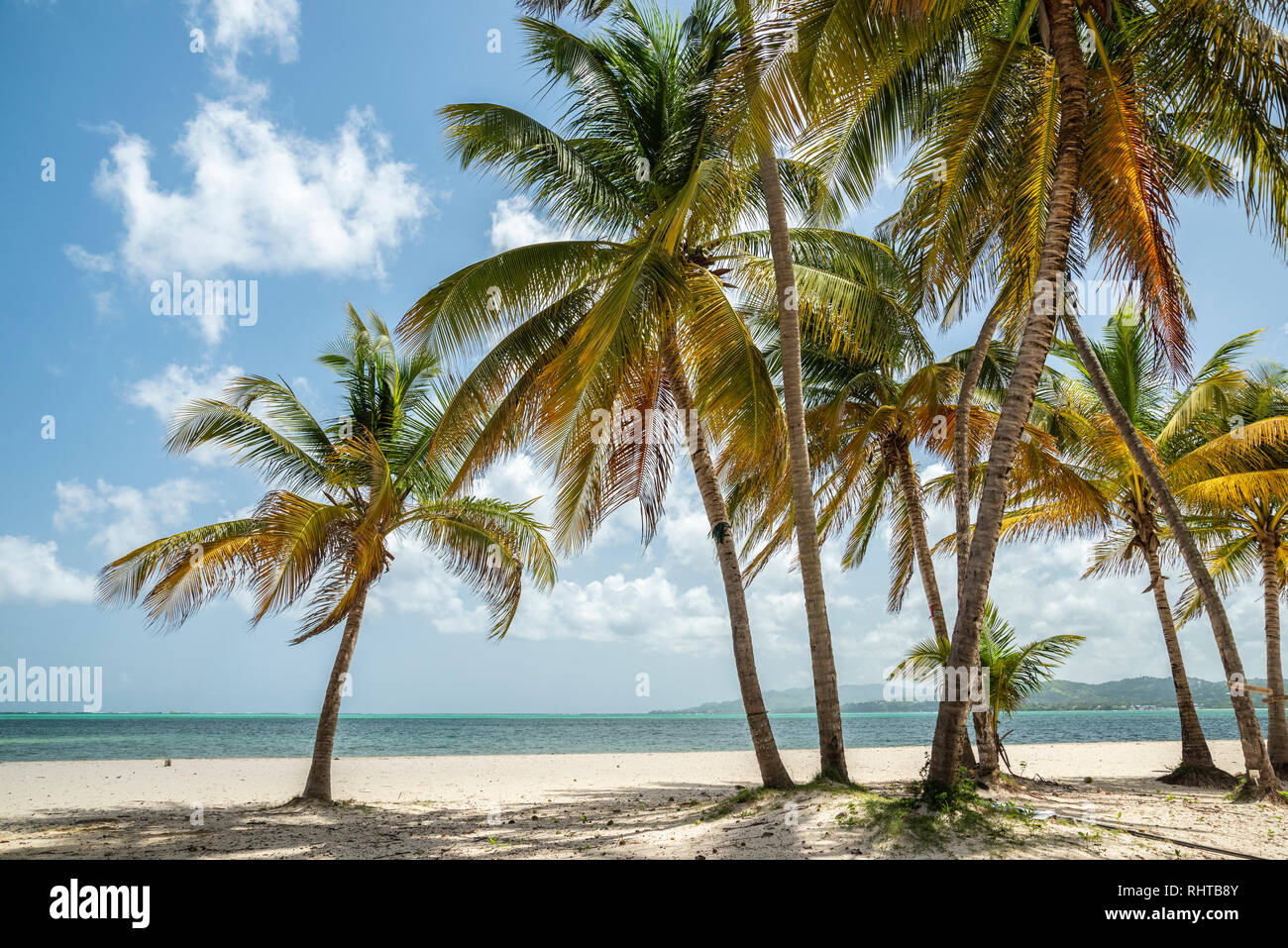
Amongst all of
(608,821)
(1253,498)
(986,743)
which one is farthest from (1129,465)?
(608,821)

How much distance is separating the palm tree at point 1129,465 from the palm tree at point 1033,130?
13.7 feet

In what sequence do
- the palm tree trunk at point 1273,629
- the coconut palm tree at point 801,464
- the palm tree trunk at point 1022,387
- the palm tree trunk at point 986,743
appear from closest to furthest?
1. the palm tree trunk at point 1022,387
2. the coconut palm tree at point 801,464
3. the palm tree trunk at point 986,743
4. the palm tree trunk at point 1273,629

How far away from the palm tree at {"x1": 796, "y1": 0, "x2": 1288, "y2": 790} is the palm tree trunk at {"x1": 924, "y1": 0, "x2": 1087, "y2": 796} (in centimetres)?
2

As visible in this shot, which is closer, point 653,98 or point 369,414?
point 653,98

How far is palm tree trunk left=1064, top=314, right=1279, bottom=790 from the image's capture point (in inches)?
399

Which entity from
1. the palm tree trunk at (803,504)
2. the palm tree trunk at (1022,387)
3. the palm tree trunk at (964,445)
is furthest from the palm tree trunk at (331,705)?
the palm tree trunk at (964,445)

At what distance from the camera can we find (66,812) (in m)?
11.3

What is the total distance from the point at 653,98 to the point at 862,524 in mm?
9897

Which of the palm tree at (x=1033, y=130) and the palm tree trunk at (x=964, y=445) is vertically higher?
the palm tree at (x=1033, y=130)

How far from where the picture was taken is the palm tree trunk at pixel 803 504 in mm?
9352

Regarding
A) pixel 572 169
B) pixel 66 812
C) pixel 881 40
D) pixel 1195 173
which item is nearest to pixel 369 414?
pixel 572 169

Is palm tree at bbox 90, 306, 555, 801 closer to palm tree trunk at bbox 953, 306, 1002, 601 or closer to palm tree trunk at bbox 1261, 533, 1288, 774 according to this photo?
palm tree trunk at bbox 953, 306, 1002, 601

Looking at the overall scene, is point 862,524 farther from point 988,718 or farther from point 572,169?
point 572,169

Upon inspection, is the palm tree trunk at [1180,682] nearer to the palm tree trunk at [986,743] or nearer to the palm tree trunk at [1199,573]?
the palm tree trunk at [1199,573]
